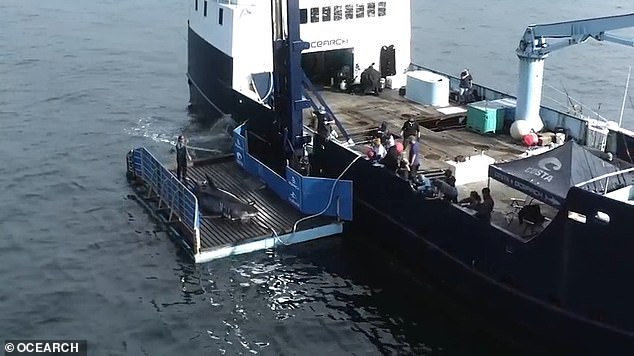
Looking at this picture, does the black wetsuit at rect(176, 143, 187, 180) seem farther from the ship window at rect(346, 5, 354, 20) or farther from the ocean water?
the ship window at rect(346, 5, 354, 20)

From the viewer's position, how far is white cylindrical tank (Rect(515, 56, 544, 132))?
2361 centimetres

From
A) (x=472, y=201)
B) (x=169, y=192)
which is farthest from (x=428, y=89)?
(x=169, y=192)

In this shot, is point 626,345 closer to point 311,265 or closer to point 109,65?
point 311,265

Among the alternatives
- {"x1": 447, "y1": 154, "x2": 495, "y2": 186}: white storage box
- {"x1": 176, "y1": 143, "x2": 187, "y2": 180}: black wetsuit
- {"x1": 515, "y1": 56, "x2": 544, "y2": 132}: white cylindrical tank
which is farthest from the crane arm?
{"x1": 176, "y1": 143, "x2": 187, "y2": 180}: black wetsuit

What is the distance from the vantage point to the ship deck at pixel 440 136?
2039 cm

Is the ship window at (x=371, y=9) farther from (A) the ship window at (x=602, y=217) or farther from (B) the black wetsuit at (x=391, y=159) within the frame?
(A) the ship window at (x=602, y=217)

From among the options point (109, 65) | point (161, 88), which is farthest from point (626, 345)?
point (109, 65)

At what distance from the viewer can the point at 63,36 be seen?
1978 inches

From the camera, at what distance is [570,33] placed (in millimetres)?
22125

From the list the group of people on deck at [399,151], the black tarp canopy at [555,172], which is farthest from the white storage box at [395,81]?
the black tarp canopy at [555,172]

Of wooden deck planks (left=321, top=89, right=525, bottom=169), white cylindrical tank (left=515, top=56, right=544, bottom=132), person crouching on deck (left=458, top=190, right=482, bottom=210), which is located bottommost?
person crouching on deck (left=458, top=190, right=482, bottom=210)

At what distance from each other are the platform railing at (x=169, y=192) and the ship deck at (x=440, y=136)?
5.08 m

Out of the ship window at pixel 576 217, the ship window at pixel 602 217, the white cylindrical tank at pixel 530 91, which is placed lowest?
the ship window at pixel 576 217

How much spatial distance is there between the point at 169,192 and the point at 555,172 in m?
11.8
